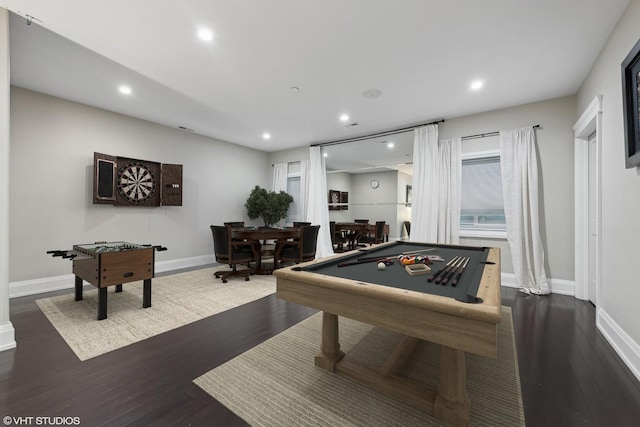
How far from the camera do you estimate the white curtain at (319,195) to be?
6168 millimetres

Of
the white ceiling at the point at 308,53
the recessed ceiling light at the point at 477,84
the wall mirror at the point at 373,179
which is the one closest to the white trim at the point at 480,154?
the white ceiling at the point at 308,53

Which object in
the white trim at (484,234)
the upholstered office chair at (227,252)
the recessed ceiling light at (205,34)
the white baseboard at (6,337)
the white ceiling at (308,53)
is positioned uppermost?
the white ceiling at (308,53)

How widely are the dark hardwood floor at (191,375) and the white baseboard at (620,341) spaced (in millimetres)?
51

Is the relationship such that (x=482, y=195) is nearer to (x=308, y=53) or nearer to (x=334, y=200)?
(x=334, y=200)

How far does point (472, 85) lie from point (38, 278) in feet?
21.4

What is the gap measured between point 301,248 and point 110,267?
259 cm

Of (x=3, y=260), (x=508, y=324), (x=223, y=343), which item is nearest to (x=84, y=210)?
(x=3, y=260)

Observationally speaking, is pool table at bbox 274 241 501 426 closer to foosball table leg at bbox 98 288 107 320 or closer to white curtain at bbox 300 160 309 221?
foosball table leg at bbox 98 288 107 320

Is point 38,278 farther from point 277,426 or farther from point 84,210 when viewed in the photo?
point 277,426

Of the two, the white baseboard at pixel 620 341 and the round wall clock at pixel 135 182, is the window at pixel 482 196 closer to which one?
the white baseboard at pixel 620 341

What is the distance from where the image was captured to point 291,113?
4340 mm

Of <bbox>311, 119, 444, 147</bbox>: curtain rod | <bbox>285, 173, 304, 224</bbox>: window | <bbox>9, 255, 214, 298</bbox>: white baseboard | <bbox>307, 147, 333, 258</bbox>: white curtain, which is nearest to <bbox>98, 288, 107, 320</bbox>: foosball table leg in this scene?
<bbox>9, 255, 214, 298</bbox>: white baseboard

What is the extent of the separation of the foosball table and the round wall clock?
155 centimetres

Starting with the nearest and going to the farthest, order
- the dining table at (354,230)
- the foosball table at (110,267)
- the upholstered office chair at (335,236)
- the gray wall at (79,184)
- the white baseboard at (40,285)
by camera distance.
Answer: the foosball table at (110,267) < the white baseboard at (40,285) < the gray wall at (79,184) < the dining table at (354,230) < the upholstered office chair at (335,236)
